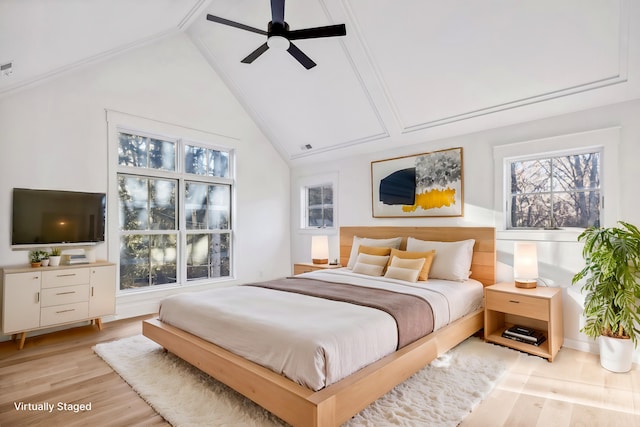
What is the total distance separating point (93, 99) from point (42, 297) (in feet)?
7.35

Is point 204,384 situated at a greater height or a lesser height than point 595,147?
lesser

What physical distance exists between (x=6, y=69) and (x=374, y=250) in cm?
383

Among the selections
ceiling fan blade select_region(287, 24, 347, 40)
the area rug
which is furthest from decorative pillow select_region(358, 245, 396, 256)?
ceiling fan blade select_region(287, 24, 347, 40)

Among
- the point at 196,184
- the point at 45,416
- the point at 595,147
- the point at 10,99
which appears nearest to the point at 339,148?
the point at 196,184

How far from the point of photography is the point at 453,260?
3.56 metres

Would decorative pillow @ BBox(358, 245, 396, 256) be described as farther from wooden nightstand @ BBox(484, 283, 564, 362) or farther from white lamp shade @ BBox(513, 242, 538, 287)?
white lamp shade @ BBox(513, 242, 538, 287)

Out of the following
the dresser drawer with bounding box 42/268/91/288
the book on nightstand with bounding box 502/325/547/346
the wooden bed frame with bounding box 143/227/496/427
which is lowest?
the book on nightstand with bounding box 502/325/547/346

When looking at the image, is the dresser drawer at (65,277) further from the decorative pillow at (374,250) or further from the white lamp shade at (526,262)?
the white lamp shade at (526,262)

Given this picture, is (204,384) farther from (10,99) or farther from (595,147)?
(595,147)

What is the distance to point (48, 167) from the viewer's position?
11.8 feet

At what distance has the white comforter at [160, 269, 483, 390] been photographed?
1.88 meters

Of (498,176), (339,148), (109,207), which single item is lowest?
(109,207)

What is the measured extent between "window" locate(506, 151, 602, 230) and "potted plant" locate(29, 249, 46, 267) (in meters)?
4.90

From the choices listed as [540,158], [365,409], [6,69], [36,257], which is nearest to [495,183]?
[540,158]
